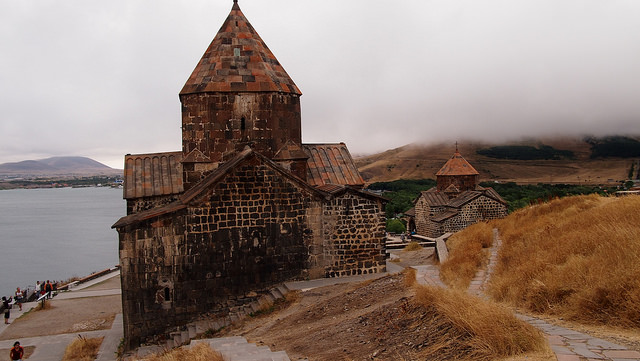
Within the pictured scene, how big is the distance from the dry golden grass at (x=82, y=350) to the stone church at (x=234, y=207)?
4.15ft

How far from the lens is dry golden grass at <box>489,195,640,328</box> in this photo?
4.78 metres

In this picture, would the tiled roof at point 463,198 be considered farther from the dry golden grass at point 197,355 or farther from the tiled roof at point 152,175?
the dry golden grass at point 197,355

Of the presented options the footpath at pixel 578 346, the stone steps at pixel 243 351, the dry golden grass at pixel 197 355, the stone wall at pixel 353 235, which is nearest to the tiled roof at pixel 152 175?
the stone wall at pixel 353 235

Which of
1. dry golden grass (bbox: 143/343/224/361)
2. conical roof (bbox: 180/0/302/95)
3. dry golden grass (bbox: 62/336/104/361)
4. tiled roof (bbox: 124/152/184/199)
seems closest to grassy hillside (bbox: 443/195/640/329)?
dry golden grass (bbox: 143/343/224/361)

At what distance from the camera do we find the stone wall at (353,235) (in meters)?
10.5

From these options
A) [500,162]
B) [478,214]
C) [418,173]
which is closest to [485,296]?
[478,214]

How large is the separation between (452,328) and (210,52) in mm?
8813

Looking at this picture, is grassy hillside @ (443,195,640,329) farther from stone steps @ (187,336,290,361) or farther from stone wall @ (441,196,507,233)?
stone wall @ (441,196,507,233)

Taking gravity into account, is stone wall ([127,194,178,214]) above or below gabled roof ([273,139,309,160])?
below

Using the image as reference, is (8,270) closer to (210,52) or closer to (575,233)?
(210,52)

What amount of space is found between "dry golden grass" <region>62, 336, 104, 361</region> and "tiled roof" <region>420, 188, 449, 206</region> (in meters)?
21.6

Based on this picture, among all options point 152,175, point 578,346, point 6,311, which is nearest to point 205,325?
point 152,175

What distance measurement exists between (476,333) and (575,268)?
207 centimetres

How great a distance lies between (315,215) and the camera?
1041cm
